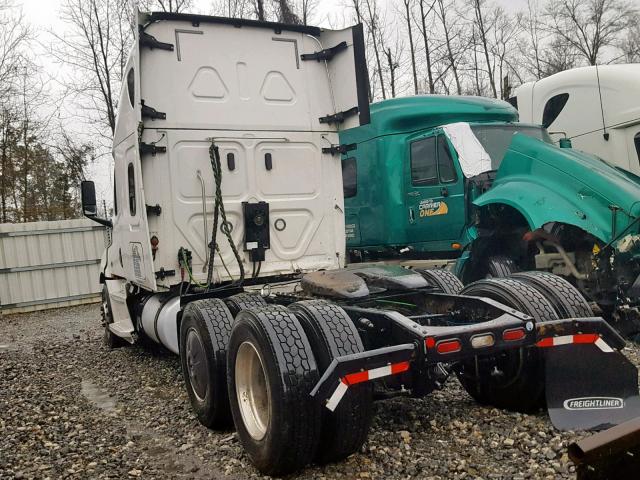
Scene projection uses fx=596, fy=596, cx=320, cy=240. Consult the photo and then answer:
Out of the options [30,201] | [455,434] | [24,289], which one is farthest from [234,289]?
[30,201]

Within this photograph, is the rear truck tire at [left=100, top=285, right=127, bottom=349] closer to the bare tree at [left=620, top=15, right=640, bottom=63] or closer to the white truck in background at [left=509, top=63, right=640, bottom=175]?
the white truck in background at [left=509, top=63, right=640, bottom=175]

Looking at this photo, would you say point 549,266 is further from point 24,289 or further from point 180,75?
point 24,289

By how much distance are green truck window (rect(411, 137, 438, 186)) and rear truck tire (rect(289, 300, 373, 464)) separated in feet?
15.8

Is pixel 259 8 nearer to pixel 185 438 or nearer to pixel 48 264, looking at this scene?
pixel 48 264

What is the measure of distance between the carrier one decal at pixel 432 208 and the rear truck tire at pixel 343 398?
4614 millimetres

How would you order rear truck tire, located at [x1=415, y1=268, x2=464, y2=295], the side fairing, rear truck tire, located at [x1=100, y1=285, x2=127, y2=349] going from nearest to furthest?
rear truck tire, located at [x1=415, y1=268, x2=464, y2=295] < the side fairing < rear truck tire, located at [x1=100, y1=285, x2=127, y2=349]

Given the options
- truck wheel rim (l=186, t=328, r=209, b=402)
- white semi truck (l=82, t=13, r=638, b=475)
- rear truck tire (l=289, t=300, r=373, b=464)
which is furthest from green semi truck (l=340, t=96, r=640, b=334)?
rear truck tire (l=289, t=300, r=373, b=464)

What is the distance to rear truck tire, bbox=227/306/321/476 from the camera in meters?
3.26

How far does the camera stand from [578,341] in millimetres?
3635

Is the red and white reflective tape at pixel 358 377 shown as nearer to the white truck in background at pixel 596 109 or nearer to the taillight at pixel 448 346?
the taillight at pixel 448 346

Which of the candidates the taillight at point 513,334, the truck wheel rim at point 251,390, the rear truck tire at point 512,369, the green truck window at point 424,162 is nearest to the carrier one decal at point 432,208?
the green truck window at point 424,162

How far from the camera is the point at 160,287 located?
5.75m

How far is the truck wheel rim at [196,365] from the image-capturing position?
14.4ft

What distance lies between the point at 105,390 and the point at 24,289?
28.1ft
